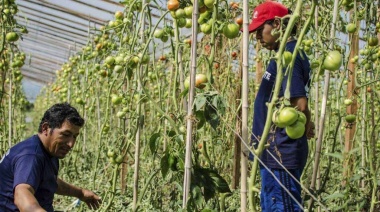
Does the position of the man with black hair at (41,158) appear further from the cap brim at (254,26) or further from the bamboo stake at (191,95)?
the cap brim at (254,26)

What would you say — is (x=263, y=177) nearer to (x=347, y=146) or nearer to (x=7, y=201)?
(x=7, y=201)

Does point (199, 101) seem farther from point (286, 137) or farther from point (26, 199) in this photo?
point (26, 199)

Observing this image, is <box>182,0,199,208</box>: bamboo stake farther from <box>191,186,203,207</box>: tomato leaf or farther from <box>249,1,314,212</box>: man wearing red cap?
<box>249,1,314,212</box>: man wearing red cap

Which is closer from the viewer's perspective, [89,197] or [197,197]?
[197,197]

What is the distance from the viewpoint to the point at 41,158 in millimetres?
1859

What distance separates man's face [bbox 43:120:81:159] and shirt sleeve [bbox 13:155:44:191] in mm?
88

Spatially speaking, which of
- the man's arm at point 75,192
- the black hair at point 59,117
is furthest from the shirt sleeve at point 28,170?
the man's arm at point 75,192

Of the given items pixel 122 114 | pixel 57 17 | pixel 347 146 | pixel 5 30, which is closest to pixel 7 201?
pixel 122 114

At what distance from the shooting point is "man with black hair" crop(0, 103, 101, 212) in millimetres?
1780

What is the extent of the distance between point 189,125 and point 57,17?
5316 mm

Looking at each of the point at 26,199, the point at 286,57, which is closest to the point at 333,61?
the point at 286,57

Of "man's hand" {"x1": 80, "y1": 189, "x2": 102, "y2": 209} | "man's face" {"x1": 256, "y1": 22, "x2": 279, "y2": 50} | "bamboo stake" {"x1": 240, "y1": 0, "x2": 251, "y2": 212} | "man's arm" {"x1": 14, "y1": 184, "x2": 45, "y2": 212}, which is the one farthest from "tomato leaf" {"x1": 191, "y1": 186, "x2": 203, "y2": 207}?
"man's hand" {"x1": 80, "y1": 189, "x2": 102, "y2": 209}

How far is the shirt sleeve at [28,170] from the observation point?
5.69 ft

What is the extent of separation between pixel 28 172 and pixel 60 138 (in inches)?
7.9
